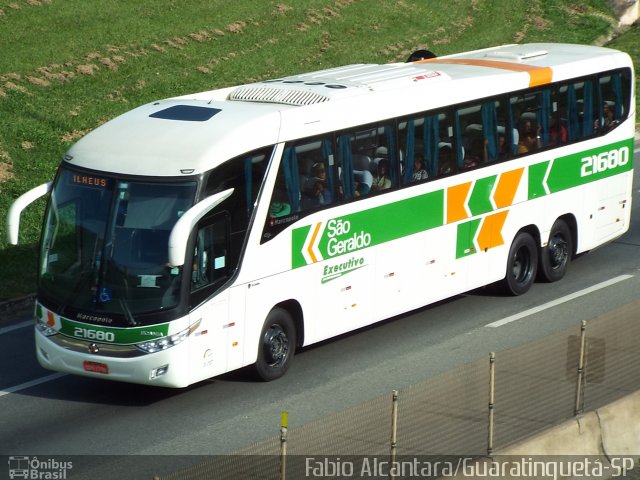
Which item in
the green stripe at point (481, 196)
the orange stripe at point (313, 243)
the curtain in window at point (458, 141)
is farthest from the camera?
the green stripe at point (481, 196)

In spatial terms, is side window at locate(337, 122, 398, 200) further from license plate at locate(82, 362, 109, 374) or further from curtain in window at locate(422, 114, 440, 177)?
license plate at locate(82, 362, 109, 374)

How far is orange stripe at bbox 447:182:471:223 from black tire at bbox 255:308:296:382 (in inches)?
126

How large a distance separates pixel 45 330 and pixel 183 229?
8.17 ft

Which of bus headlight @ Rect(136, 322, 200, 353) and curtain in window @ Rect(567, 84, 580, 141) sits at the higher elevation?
curtain in window @ Rect(567, 84, 580, 141)

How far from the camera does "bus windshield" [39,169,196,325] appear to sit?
1367 cm

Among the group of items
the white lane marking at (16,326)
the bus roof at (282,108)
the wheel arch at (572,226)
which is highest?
the bus roof at (282,108)

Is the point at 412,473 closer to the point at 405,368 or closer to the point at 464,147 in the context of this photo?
the point at 405,368

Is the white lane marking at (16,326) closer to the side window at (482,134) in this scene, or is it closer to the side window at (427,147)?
the side window at (427,147)

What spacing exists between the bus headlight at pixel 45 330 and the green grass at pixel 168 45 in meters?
4.72

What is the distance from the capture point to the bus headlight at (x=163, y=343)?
13.8m

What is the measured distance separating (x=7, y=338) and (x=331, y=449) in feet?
27.5

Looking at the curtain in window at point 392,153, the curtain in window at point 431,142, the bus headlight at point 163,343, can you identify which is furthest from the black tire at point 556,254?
the bus headlight at point 163,343

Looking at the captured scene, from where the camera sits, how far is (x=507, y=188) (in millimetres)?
18203

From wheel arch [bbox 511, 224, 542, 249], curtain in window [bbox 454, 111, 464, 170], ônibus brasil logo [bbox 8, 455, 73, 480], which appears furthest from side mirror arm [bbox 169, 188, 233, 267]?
wheel arch [bbox 511, 224, 542, 249]
